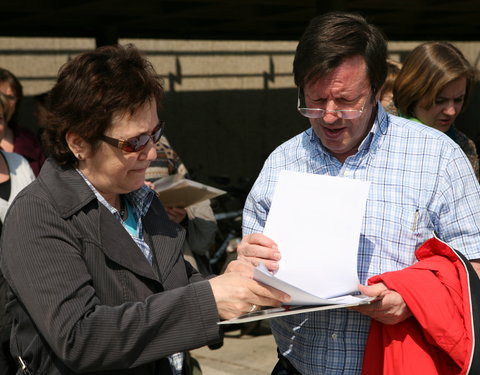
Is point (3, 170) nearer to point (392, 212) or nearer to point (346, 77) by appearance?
point (346, 77)

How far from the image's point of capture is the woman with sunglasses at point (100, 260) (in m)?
1.81

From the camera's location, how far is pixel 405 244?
217cm

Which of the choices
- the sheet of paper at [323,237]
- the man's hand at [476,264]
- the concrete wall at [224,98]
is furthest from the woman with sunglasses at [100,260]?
the concrete wall at [224,98]

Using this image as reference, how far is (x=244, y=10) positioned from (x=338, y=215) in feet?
25.0

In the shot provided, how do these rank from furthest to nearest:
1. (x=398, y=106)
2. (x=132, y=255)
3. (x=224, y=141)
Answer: (x=224, y=141) < (x=398, y=106) < (x=132, y=255)

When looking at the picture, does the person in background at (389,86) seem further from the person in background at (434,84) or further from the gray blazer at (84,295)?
the gray blazer at (84,295)

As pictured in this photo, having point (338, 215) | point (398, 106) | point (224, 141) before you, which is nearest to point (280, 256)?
point (338, 215)

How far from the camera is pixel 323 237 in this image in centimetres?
204

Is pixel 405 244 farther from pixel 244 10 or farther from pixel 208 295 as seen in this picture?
pixel 244 10

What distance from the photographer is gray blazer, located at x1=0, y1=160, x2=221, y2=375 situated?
5.90 feet

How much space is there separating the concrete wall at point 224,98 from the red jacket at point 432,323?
9.24 m

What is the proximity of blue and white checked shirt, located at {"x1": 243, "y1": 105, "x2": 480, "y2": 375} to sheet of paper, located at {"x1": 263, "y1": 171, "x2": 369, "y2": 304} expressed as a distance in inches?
7.7

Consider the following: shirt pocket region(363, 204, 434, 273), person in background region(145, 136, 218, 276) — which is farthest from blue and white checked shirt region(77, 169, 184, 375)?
person in background region(145, 136, 218, 276)

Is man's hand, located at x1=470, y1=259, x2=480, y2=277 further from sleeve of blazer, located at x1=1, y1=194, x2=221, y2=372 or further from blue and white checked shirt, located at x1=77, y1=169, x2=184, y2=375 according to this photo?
blue and white checked shirt, located at x1=77, y1=169, x2=184, y2=375
